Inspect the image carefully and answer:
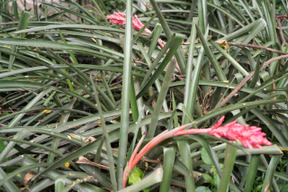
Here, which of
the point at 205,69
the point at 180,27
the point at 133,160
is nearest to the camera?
the point at 133,160

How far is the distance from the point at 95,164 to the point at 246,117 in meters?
0.63

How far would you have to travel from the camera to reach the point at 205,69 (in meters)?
1.40

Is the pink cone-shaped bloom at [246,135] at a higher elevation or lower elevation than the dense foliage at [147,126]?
higher

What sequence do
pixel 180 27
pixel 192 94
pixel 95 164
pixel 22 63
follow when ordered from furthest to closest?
1. pixel 180 27
2. pixel 22 63
3. pixel 192 94
4. pixel 95 164

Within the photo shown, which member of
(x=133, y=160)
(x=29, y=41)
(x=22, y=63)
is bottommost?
(x=133, y=160)

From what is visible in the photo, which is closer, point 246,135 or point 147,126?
point 246,135

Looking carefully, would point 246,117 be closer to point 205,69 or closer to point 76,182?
point 205,69

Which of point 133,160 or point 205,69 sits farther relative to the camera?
point 205,69

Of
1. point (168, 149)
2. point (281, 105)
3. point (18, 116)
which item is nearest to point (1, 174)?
point (18, 116)

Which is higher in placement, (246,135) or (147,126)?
(246,135)

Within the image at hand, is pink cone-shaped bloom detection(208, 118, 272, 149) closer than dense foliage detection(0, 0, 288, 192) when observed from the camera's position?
Answer: Yes

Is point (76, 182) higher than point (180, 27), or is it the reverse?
point (180, 27)

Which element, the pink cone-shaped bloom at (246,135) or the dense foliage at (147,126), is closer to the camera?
the pink cone-shaped bloom at (246,135)

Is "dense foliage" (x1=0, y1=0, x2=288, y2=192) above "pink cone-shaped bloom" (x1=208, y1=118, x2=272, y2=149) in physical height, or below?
below
